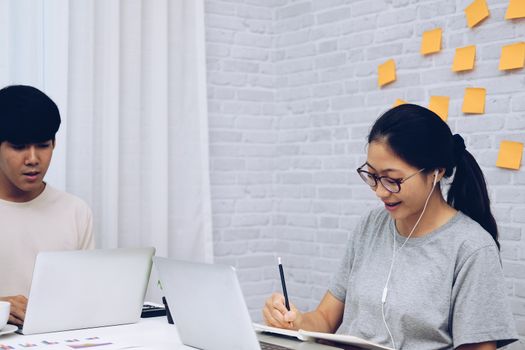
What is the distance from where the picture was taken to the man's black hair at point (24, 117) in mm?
2246

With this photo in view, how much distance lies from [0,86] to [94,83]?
0.38 metres

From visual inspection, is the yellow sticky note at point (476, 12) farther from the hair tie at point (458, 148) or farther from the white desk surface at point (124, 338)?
the white desk surface at point (124, 338)

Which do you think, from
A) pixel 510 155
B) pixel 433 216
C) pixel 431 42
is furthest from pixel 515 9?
pixel 433 216

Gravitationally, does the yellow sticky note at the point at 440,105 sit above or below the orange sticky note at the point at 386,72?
below

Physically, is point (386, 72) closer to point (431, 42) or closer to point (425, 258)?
point (431, 42)

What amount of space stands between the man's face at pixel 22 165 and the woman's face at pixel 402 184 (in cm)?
103

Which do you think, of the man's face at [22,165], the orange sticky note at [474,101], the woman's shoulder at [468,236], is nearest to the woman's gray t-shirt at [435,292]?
the woman's shoulder at [468,236]

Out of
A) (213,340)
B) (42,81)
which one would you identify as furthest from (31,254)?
(213,340)

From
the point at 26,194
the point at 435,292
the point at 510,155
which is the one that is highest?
the point at 510,155

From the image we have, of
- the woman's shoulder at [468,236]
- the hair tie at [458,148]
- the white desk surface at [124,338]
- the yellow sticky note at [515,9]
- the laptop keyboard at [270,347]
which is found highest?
the yellow sticky note at [515,9]

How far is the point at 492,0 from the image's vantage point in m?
2.61

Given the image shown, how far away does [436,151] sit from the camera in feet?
6.33

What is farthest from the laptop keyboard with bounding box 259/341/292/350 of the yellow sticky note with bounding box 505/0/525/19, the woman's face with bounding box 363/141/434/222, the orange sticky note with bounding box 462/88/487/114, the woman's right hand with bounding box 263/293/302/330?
the yellow sticky note with bounding box 505/0/525/19

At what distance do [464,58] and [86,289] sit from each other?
160 cm
